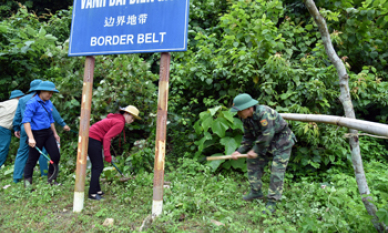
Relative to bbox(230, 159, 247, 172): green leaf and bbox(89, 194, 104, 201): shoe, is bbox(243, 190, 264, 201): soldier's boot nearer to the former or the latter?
bbox(230, 159, 247, 172): green leaf

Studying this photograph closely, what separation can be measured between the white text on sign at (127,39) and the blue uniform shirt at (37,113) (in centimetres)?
158

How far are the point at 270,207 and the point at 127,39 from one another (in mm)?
2946

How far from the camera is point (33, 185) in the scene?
15.7 feet

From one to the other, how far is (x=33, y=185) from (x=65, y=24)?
16.6 feet

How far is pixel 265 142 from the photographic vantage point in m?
3.87

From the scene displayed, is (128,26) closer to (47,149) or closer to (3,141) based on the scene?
(47,149)

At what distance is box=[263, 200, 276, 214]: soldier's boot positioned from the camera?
3769 millimetres

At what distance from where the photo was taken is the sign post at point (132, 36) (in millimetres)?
3518

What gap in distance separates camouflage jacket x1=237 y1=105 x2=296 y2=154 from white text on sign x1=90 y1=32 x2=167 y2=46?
5.43 feet

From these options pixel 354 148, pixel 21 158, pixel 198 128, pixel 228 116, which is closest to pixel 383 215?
pixel 354 148

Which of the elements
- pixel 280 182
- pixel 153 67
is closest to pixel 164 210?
pixel 280 182

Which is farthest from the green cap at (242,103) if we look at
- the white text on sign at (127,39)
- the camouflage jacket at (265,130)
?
the white text on sign at (127,39)

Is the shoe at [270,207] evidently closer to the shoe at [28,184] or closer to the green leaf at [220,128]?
the green leaf at [220,128]

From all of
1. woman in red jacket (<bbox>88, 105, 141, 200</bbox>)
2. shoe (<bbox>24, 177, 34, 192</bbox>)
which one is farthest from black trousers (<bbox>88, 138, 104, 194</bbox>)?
shoe (<bbox>24, 177, 34, 192</bbox>)
